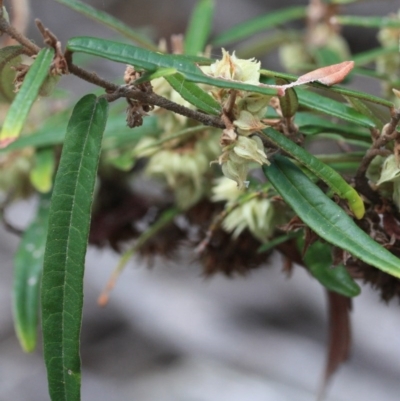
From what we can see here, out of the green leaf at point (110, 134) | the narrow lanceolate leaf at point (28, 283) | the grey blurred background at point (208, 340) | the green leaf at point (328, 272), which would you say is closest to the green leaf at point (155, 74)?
the green leaf at point (328, 272)

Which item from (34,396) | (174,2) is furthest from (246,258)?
→ (174,2)

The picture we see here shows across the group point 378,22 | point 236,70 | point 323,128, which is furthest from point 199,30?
point 236,70

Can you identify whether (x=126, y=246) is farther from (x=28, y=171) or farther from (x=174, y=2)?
(x=174, y=2)

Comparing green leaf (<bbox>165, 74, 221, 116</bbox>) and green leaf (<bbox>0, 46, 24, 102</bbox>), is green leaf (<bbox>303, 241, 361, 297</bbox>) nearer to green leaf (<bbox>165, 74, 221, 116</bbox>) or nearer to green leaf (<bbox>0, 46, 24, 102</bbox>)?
green leaf (<bbox>165, 74, 221, 116</bbox>)

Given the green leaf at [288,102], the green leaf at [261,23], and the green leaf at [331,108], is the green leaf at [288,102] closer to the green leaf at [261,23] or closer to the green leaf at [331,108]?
the green leaf at [331,108]

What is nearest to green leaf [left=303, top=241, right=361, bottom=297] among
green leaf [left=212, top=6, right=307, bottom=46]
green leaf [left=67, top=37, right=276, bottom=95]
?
green leaf [left=67, top=37, right=276, bottom=95]

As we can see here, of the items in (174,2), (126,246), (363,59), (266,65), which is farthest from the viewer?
(174,2)

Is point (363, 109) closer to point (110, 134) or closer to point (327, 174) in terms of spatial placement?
point (327, 174)
